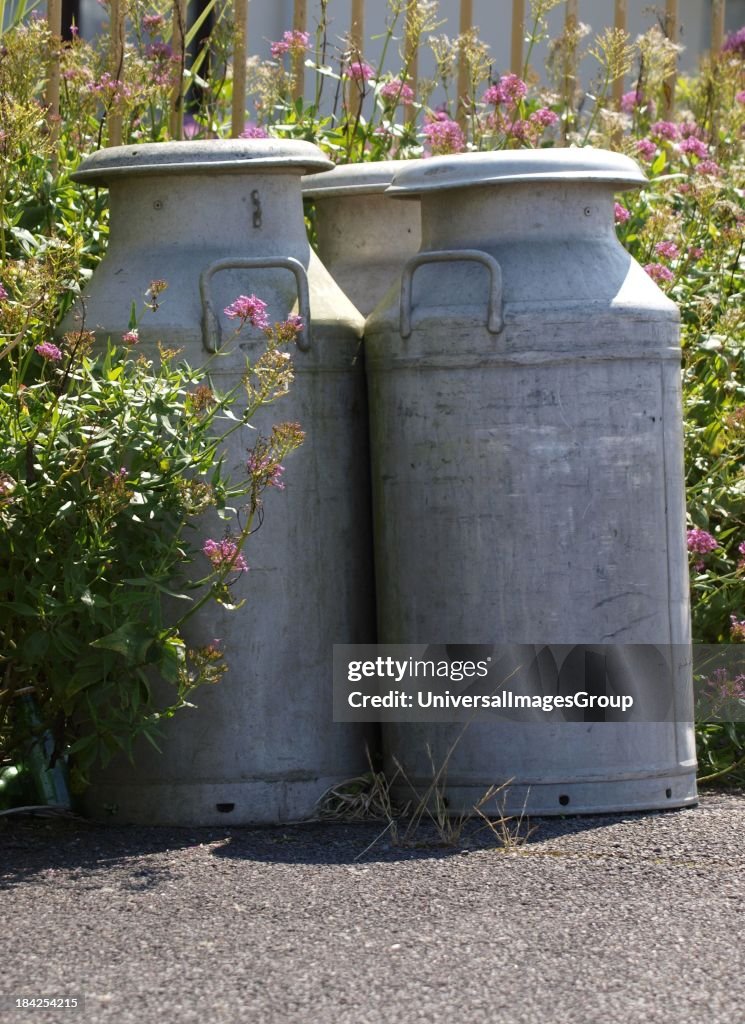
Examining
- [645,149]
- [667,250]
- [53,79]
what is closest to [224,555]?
[667,250]

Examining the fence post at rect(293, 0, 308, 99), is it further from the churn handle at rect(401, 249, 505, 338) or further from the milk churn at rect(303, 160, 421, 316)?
the churn handle at rect(401, 249, 505, 338)

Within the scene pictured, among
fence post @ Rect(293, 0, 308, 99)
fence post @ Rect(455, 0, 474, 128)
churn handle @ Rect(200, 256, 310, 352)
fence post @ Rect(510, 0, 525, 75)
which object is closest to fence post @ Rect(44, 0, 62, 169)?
fence post @ Rect(293, 0, 308, 99)

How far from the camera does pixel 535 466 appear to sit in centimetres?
359

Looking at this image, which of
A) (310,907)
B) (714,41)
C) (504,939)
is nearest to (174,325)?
(310,907)

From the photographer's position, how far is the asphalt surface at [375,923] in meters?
2.46

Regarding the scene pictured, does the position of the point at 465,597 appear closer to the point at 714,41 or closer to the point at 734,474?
the point at 734,474

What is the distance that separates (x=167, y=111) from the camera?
4871 millimetres

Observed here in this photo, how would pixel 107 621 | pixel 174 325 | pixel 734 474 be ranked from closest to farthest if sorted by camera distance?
1. pixel 107 621
2. pixel 174 325
3. pixel 734 474

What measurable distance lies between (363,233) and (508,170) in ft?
2.12

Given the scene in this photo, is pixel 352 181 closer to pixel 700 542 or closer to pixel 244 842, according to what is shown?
pixel 700 542

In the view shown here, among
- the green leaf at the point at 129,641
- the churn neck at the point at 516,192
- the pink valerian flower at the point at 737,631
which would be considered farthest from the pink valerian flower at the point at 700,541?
the green leaf at the point at 129,641

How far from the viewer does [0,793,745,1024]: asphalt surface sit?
2459 millimetres

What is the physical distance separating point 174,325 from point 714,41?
3.53 m

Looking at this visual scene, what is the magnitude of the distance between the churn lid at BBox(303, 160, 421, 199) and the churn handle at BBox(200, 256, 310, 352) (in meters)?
0.47
